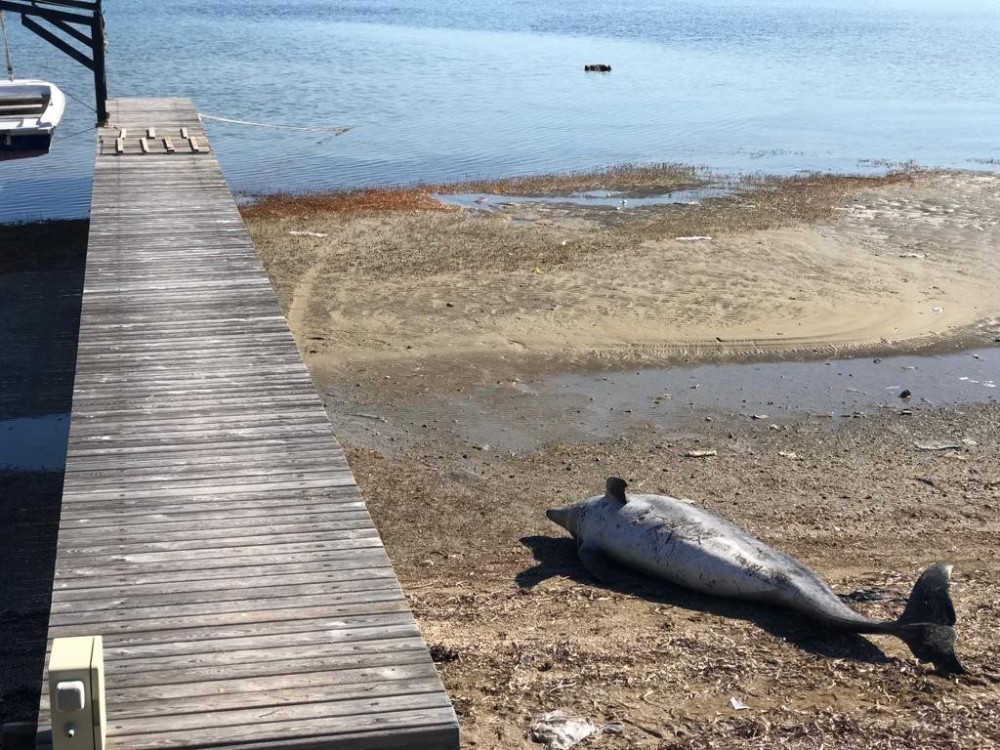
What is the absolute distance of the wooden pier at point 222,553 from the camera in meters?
5.35

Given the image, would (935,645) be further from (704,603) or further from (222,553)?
(222,553)

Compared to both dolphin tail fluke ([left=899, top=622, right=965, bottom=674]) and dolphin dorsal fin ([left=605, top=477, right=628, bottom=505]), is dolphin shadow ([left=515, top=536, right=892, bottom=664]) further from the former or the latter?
dolphin dorsal fin ([left=605, top=477, right=628, bottom=505])

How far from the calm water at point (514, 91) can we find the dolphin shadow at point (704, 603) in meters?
16.0

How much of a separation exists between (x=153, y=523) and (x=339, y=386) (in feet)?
22.5

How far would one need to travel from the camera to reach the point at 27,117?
76.9ft

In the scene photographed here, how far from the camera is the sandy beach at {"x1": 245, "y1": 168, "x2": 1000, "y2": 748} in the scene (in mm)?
7098

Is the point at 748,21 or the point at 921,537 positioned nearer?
the point at 921,537

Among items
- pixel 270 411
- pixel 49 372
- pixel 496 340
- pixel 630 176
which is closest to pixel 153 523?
pixel 270 411

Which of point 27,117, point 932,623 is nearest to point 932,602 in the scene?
point 932,623

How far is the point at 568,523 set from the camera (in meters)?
9.94

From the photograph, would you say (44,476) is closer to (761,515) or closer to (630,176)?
(761,515)

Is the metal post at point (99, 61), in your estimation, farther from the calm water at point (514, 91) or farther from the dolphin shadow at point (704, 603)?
the dolphin shadow at point (704, 603)

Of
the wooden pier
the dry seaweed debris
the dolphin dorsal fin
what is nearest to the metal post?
the dry seaweed debris

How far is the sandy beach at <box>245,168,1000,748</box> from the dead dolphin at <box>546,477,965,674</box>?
0.55ft
